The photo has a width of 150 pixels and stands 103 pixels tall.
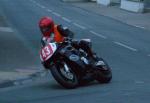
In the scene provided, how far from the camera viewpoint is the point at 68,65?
42.8ft

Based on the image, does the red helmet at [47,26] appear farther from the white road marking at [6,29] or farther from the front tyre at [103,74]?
the white road marking at [6,29]

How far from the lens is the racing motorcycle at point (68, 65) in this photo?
42.3 feet

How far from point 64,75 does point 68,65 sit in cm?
27

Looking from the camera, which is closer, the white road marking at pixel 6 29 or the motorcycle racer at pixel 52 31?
the motorcycle racer at pixel 52 31

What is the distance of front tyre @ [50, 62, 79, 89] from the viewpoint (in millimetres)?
12852

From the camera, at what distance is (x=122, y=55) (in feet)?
66.0

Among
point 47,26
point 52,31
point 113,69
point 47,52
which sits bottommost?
point 113,69

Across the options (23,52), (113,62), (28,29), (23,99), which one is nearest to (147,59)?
(113,62)

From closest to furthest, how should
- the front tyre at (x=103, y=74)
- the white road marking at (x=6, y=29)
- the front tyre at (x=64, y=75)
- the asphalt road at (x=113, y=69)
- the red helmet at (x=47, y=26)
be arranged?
the asphalt road at (x=113, y=69) → the front tyre at (x=64, y=75) → the red helmet at (x=47, y=26) → the front tyre at (x=103, y=74) → the white road marking at (x=6, y=29)

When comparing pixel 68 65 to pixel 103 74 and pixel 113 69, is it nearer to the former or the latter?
pixel 103 74

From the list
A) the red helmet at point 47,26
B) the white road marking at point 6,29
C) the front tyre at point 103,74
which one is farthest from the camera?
the white road marking at point 6,29

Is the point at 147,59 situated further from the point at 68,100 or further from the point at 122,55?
the point at 68,100

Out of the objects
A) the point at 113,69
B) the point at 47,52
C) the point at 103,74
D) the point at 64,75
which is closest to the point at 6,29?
the point at 113,69

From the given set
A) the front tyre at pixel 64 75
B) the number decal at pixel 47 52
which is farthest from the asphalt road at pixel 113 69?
the number decal at pixel 47 52
